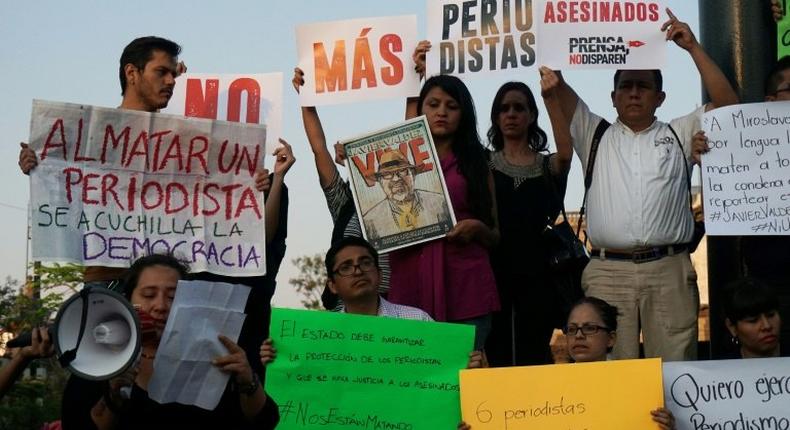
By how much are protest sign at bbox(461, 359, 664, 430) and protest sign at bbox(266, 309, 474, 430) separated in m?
0.20

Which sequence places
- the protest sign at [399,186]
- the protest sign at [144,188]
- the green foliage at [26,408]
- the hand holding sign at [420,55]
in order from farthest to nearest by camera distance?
1. the green foliage at [26,408]
2. the hand holding sign at [420,55]
3. the protest sign at [399,186]
4. the protest sign at [144,188]

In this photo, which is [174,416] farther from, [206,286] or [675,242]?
[675,242]

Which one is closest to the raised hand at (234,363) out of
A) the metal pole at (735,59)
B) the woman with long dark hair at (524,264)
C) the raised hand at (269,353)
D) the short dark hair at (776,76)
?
the raised hand at (269,353)

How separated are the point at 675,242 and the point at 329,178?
1.93 meters

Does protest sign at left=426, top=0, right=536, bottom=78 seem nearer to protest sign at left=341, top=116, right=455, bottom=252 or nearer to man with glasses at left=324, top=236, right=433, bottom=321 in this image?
protest sign at left=341, top=116, right=455, bottom=252

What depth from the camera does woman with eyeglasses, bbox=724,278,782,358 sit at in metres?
6.54

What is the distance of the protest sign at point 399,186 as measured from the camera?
7398 millimetres

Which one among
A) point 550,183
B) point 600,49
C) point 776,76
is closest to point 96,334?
point 550,183

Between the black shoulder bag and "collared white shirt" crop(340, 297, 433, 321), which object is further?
the black shoulder bag

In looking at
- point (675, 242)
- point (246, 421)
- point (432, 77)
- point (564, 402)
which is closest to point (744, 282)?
point (675, 242)

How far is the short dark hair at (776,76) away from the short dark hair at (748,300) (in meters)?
1.31

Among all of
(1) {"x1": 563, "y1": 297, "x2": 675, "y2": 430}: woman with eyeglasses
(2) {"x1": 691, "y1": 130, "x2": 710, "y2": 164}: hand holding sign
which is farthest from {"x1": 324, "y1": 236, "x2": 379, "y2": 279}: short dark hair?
(2) {"x1": 691, "y1": 130, "x2": 710, "y2": 164}: hand holding sign

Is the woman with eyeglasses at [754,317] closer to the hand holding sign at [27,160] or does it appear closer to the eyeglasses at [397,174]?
the eyeglasses at [397,174]

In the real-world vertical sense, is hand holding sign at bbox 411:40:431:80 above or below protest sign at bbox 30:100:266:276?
above
